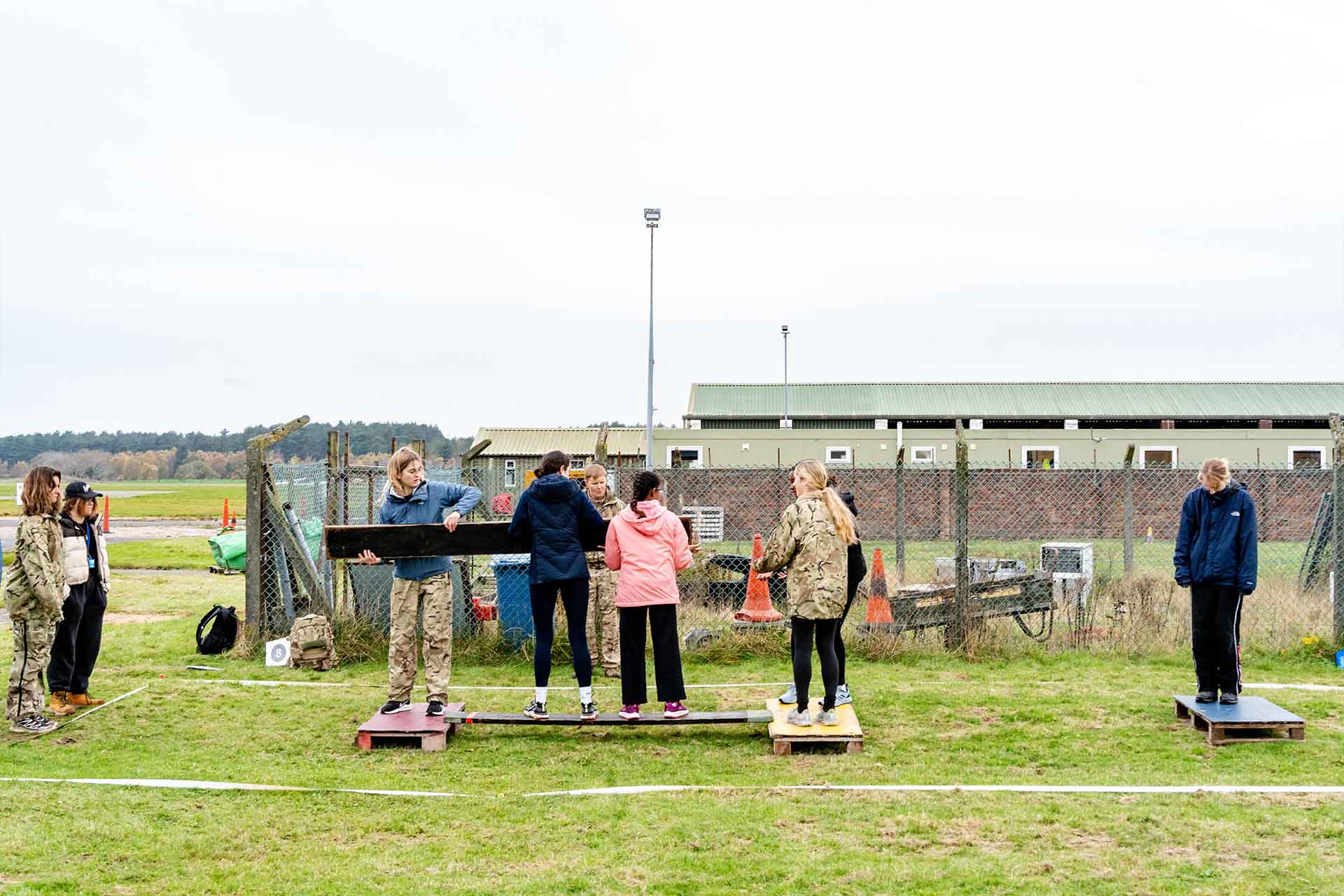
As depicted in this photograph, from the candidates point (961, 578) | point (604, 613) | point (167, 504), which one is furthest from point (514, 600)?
Result: point (167, 504)

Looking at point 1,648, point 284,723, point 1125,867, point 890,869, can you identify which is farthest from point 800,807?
point 1,648

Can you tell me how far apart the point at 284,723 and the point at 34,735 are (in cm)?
151

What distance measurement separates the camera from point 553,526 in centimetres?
734

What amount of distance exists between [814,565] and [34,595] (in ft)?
16.3

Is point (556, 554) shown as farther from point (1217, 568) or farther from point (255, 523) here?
point (255, 523)

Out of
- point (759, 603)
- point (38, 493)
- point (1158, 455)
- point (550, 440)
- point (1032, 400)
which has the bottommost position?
point (759, 603)

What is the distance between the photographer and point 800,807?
18.7ft

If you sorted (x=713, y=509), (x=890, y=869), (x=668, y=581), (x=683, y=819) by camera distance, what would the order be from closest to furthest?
(x=890, y=869) < (x=683, y=819) < (x=668, y=581) < (x=713, y=509)

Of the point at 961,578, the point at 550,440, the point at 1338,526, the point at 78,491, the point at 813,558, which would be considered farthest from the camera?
the point at 550,440

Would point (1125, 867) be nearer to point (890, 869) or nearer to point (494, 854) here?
point (890, 869)

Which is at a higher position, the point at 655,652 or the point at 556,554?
the point at 556,554

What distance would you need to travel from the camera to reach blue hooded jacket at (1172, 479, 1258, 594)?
738cm

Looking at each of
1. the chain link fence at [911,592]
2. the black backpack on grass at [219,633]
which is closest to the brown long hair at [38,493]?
the chain link fence at [911,592]

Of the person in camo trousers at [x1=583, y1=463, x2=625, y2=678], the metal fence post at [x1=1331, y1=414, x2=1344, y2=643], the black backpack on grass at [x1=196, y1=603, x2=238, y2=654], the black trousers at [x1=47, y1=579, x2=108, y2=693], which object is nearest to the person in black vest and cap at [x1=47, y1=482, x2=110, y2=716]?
the black trousers at [x1=47, y1=579, x2=108, y2=693]
